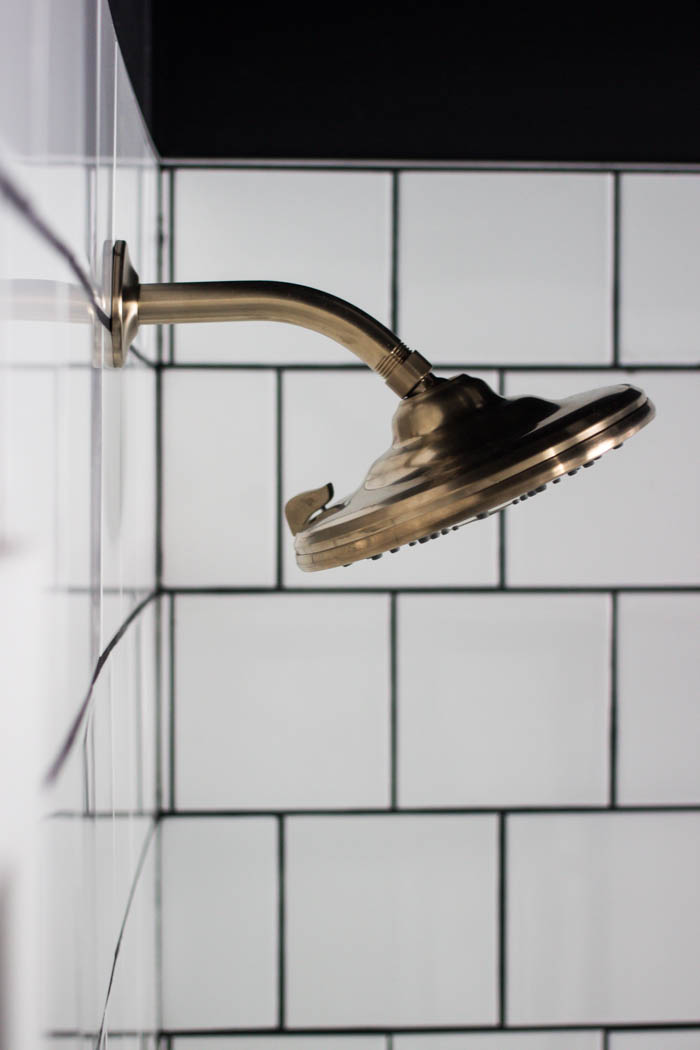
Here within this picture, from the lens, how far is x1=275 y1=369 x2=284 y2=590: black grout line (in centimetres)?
80

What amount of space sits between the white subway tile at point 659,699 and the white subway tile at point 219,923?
1.14 feet

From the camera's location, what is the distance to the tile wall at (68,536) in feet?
0.94

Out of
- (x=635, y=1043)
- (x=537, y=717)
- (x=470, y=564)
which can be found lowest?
(x=635, y=1043)

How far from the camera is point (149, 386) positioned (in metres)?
0.74

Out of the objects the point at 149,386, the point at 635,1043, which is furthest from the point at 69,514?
the point at 635,1043

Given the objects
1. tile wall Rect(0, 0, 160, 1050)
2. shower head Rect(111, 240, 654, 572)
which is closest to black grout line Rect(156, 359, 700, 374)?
tile wall Rect(0, 0, 160, 1050)

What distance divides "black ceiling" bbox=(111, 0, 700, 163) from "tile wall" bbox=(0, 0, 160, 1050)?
15cm

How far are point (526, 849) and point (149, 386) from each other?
54 cm

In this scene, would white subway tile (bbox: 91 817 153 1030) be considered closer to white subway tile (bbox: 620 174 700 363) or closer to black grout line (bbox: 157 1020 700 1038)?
black grout line (bbox: 157 1020 700 1038)

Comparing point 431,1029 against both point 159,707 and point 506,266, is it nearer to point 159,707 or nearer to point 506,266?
point 159,707

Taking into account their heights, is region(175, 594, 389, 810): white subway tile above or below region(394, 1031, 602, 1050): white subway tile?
above

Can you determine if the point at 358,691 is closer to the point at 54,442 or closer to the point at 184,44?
the point at 54,442

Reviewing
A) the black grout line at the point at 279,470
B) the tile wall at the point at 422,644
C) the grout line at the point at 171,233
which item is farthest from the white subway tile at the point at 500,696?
the grout line at the point at 171,233

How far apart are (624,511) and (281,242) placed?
0.40 metres
